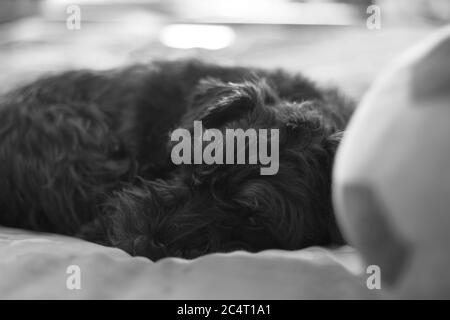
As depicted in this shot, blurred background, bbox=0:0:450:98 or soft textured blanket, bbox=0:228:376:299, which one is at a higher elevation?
blurred background, bbox=0:0:450:98

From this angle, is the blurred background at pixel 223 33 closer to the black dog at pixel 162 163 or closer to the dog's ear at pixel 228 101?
the black dog at pixel 162 163

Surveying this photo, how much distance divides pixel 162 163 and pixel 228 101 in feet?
0.79

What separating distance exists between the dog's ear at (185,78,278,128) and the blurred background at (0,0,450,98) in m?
0.99

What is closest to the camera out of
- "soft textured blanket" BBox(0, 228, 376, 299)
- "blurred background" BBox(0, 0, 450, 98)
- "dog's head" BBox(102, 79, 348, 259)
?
"soft textured blanket" BBox(0, 228, 376, 299)

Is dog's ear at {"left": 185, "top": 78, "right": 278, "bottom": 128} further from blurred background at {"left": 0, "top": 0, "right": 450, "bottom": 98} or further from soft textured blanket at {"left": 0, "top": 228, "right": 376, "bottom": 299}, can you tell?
blurred background at {"left": 0, "top": 0, "right": 450, "bottom": 98}

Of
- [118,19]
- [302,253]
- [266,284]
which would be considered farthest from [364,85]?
[118,19]

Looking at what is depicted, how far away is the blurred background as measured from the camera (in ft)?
8.54

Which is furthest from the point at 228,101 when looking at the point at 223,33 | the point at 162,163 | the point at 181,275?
the point at 223,33

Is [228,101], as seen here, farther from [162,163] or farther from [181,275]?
[181,275]

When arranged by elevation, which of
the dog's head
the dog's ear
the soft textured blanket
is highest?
the dog's ear

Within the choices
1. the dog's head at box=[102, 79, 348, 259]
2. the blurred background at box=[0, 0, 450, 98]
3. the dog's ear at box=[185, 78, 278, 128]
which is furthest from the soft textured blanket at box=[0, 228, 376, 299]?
the blurred background at box=[0, 0, 450, 98]

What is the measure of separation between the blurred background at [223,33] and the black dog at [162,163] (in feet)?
2.38

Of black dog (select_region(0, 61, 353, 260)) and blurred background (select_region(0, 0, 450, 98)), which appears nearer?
black dog (select_region(0, 61, 353, 260))

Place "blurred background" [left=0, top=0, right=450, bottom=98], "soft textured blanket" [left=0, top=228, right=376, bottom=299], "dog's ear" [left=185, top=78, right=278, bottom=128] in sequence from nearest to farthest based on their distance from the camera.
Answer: "soft textured blanket" [left=0, top=228, right=376, bottom=299], "dog's ear" [left=185, top=78, right=278, bottom=128], "blurred background" [left=0, top=0, right=450, bottom=98]
